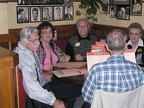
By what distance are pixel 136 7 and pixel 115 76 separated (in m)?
3.01

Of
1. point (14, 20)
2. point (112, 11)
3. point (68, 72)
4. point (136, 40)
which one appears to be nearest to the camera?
point (68, 72)

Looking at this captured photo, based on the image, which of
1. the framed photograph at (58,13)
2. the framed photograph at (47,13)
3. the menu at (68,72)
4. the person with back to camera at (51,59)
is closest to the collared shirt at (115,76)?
the menu at (68,72)

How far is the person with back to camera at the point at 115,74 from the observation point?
5.68 feet

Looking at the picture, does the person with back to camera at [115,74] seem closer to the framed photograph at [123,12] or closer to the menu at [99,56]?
the menu at [99,56]

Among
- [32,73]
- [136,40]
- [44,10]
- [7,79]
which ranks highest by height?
[44,10]

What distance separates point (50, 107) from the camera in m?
2.54

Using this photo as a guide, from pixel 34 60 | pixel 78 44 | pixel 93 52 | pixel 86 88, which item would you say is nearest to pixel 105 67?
pixel 86 88

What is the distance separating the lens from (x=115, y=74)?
5.67 feet

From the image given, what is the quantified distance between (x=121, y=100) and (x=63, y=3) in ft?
12.1

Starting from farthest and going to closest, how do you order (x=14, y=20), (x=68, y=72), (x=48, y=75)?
(x=14, y=20)
(x=48, y=75)
(x=68, y=72)

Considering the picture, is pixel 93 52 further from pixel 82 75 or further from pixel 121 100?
pixel 121 100

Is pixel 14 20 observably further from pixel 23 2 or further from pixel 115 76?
pixel 115 76

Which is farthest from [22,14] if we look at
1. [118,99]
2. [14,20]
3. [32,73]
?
[118,99]

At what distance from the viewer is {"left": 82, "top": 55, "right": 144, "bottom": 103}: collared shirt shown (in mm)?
1730
